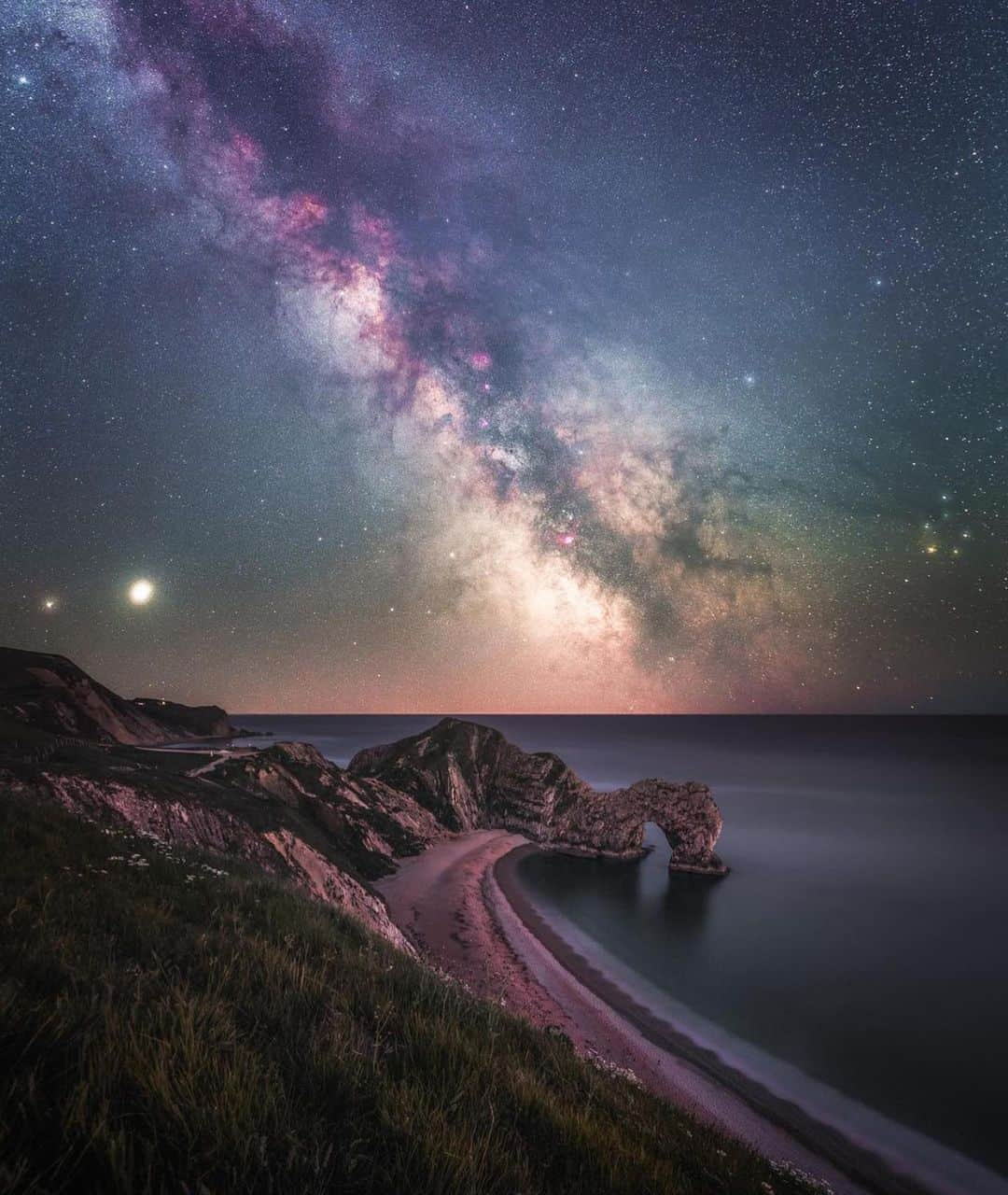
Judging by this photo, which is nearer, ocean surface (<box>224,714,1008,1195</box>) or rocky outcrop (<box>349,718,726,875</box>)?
ocean surface (<box>224,714,1008,1195</box>)

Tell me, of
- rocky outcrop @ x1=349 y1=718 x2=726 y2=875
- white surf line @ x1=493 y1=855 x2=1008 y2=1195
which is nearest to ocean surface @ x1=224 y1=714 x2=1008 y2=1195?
white surf line @ x1=493 y1=855 x2=1008 y2=1195

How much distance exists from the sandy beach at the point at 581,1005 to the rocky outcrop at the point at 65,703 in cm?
3348

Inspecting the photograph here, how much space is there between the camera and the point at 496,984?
20047 mm

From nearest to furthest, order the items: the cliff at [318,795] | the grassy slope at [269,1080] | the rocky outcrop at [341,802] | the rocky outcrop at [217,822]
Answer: the grassy slope at [269,1080]
the rocky outcrop at [217,822]
the cliff at [318,795]
the rocky outcrop at [341,802]

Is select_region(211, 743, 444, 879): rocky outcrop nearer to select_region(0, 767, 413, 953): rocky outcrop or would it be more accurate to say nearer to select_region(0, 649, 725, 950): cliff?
select_region(0, 649, 725, 950): cliff

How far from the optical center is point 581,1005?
20.4 meters

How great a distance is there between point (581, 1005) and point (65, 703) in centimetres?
6144

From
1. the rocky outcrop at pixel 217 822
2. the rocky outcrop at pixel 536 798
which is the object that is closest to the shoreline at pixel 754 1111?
the rocky outcrop at pixel 217 822

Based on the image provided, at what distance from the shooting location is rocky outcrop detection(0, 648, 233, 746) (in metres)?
49.8

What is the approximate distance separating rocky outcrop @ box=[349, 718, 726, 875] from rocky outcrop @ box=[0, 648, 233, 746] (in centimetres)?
2731

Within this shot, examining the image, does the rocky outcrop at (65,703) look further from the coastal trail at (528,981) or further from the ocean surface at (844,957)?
the ocean surface at (844,957)

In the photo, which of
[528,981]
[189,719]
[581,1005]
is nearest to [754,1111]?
[581,1005]

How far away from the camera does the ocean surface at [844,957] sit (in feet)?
56.4

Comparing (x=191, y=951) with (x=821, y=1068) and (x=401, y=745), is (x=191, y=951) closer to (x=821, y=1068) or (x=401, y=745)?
(x=821, y=1068)
